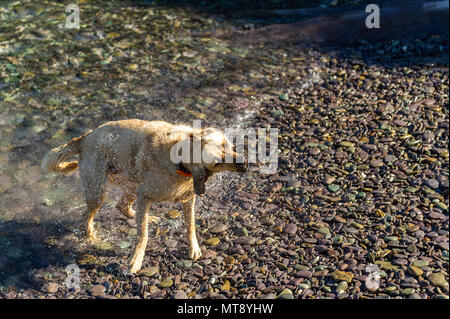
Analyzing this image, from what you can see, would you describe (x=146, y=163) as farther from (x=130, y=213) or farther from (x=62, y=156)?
(x=130, y=213)

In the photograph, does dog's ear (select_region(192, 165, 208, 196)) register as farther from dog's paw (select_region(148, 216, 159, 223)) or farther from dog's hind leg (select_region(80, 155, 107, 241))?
dog's paw (select_region(148, 216, 159, 223))

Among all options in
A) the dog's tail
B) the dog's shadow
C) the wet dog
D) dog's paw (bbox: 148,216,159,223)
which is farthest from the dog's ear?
the dog's shadow

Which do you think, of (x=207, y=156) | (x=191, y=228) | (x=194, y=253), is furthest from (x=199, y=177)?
(x=194, y=253)

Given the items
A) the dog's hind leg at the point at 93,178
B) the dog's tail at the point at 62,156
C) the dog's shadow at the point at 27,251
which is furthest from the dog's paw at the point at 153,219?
the dog's tail at the point at 62,156

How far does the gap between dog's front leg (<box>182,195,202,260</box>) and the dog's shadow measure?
59.2 inches

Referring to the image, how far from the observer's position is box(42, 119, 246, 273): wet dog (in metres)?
5.40

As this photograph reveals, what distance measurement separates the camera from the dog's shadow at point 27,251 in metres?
6.34

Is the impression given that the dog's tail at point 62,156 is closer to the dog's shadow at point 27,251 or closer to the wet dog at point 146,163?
the wet dog at point 146,163

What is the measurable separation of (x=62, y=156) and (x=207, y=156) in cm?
228

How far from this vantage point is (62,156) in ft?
22.0

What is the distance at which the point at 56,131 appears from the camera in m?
9.34

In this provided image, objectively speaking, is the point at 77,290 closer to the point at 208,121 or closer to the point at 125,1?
the point at 208,121

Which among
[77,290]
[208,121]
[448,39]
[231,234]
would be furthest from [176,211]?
[448,39]

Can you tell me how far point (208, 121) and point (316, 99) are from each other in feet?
6.83
